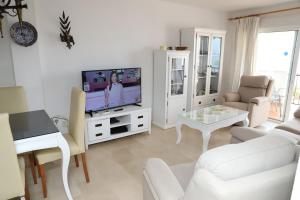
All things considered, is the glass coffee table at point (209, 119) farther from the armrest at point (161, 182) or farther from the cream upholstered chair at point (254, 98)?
the armrest at point (161, 182)

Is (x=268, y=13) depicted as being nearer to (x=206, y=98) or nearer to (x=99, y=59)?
(x=206, y=98)

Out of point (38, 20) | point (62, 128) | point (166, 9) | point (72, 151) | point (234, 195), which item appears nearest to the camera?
point (234, 195)

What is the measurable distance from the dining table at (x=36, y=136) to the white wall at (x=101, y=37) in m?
1.10

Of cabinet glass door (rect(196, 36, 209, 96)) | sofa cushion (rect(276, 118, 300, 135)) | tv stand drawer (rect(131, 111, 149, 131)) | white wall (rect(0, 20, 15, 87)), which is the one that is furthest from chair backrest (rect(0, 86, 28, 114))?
sofa cushion (rect(276, 118, 300, 135))

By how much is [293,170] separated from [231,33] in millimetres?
4337

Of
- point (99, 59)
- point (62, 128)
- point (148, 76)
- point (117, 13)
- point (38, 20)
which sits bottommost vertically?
point (62, 128)

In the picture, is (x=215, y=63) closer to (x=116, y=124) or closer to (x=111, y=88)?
(x=111, y=88)

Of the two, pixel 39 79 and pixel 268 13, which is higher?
Answer: pixel 268 13

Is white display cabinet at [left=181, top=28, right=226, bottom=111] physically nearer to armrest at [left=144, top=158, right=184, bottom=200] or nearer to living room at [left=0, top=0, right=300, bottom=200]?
living room at [left=0, top=0, right=300, bottom=200]

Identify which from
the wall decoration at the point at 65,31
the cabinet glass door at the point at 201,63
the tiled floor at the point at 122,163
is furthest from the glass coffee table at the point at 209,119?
the wall decoration at the point at 65,31

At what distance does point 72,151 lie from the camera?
2.12 metres

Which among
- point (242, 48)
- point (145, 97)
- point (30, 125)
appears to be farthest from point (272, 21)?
point (30, 125)

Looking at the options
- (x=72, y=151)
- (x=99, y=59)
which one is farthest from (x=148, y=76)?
(x=72, y=151)

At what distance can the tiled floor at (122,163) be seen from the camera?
6.94 feet
